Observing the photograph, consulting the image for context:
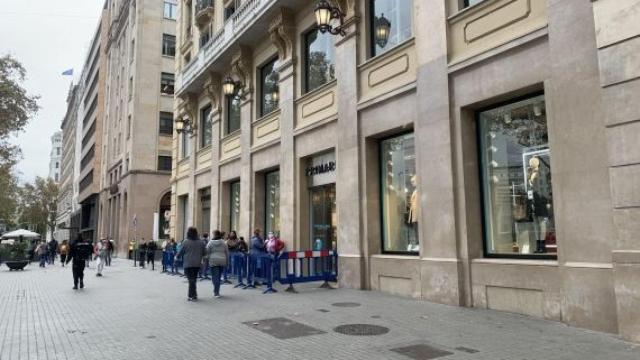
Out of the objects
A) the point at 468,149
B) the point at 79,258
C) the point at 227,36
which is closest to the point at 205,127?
the point at 227,36

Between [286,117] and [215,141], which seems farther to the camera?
[215,141]

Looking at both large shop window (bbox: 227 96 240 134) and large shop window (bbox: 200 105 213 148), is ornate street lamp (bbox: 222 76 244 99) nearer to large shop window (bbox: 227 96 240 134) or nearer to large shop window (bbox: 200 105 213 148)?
large shop window (bbox: 227 96 240 134)

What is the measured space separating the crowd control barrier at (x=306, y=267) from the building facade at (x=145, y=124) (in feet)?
88.8

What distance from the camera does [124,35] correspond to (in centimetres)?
4981

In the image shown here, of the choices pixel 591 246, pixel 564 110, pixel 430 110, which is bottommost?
pixel 591 246

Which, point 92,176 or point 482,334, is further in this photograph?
point 92,176

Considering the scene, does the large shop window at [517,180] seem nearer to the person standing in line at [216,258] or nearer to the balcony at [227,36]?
the person standing in line at [216,258]

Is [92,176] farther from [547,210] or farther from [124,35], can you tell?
[547,210]

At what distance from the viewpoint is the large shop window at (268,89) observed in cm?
1794

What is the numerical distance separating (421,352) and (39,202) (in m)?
97.8

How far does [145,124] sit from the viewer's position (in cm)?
4116

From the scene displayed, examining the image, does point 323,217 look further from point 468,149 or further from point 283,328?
point 283,328

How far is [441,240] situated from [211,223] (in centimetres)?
1432

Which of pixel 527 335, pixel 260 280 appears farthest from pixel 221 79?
pixel 527 335
